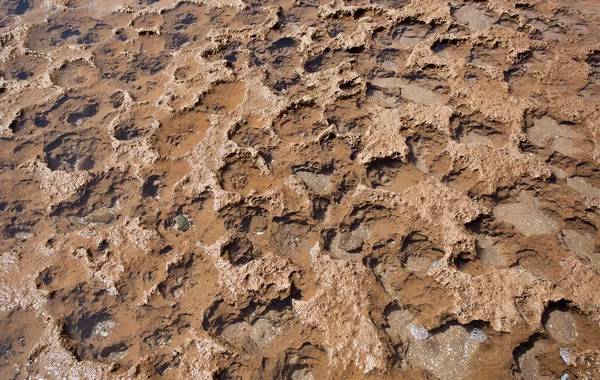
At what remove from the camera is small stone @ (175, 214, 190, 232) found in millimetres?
2871

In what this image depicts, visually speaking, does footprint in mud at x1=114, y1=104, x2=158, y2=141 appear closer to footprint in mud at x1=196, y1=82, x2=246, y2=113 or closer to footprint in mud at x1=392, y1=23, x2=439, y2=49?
footprint in mud at x1=196, y1=82, x2=246, y2=113

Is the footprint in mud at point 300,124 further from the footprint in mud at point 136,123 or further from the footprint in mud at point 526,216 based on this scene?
the footprint in mud at point 526,216

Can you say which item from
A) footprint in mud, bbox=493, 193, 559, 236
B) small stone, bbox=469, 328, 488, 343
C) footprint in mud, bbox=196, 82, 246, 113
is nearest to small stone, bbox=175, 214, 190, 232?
footprint in mud, bbox=196, 82, 246, 113

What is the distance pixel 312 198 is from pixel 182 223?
3.00ft

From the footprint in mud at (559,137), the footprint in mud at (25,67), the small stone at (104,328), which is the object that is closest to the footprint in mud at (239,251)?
the small stone at (104,328)

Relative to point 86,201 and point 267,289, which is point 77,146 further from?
point 267,289

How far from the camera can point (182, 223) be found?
2889 mm

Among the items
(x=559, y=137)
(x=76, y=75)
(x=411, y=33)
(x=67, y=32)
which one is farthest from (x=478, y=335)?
(x=67, y=32)

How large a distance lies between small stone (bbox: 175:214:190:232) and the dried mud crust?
0.04 feet

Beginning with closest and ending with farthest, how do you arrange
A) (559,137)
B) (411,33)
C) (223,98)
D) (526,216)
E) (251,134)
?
1. (526,216)
2. (559,137)
3. (251,134)
4. (223,98)
5. (411,33)

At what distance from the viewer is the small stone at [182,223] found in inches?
113

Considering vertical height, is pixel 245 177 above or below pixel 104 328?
above

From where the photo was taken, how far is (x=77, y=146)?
3.49 meters

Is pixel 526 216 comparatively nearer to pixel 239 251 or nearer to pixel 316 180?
pixel 316 180
